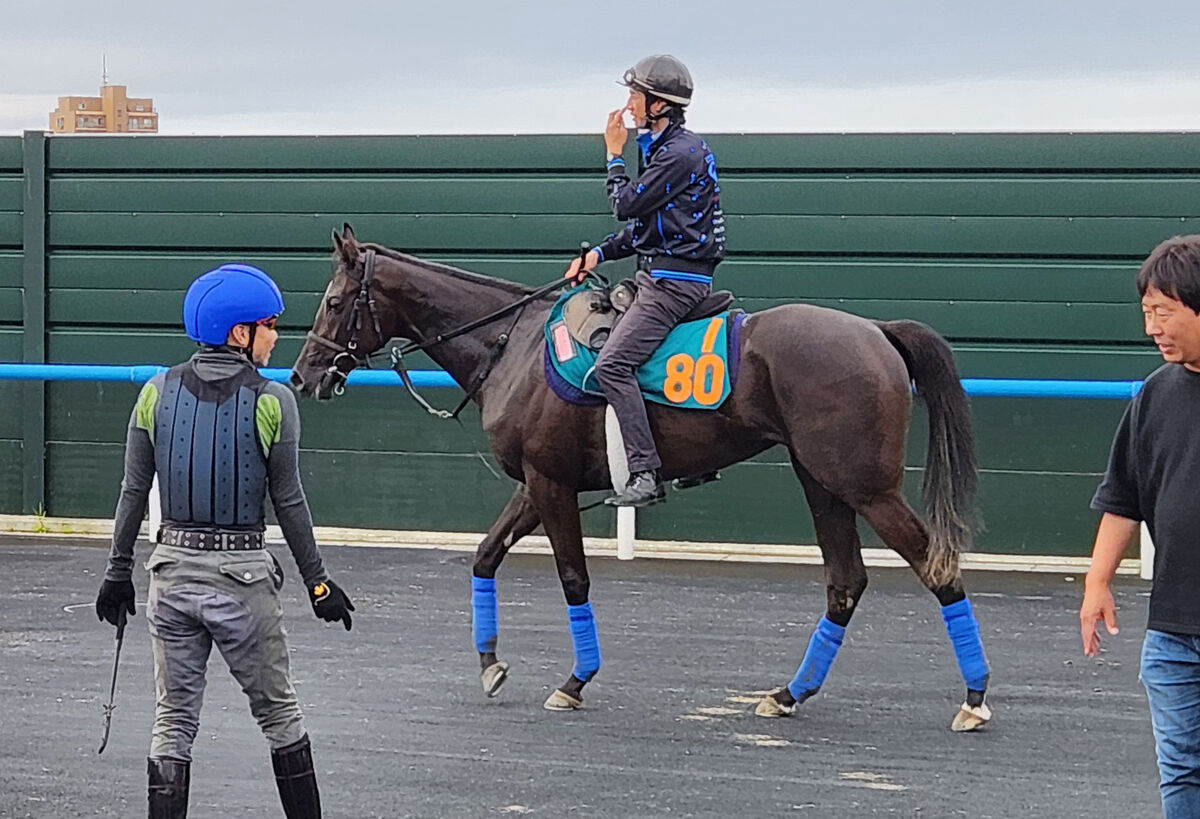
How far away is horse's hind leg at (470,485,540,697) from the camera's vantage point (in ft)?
28.1

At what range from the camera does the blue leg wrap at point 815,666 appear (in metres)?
8.20

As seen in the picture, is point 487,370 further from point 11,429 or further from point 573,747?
point 11,429

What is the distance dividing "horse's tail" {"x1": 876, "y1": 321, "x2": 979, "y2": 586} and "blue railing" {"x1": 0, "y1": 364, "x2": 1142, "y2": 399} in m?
2.91

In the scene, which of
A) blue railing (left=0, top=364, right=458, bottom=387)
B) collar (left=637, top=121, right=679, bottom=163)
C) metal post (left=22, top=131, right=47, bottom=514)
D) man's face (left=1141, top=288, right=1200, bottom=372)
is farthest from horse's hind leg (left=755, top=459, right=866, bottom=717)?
metal post (left=22, top=131, right=47, bottom=514)

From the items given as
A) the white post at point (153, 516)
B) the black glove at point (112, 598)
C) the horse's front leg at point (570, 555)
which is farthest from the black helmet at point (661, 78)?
the white post at point (153, 516)

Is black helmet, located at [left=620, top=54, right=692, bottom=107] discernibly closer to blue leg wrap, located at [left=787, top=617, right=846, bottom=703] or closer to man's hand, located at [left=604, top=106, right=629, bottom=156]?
man's hand, located at [left=604, top=106, right=629, bottom=156]

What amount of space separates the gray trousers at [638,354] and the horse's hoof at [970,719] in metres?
1.71

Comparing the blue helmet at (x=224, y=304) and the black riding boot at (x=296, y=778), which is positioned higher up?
the blue helmet at (x=224, y=304)

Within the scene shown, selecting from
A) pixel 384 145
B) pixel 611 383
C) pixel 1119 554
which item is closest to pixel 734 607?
pixel 611 383

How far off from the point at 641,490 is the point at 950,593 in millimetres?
1445

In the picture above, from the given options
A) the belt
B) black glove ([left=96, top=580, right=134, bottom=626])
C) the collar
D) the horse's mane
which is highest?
the collar

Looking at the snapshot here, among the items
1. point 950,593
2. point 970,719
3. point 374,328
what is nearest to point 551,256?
point 374,328

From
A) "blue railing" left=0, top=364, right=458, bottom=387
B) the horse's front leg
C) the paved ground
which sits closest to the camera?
the paved ground

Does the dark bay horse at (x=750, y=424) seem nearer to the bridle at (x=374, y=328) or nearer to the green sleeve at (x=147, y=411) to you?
the bridle at (x=374, y=328)
